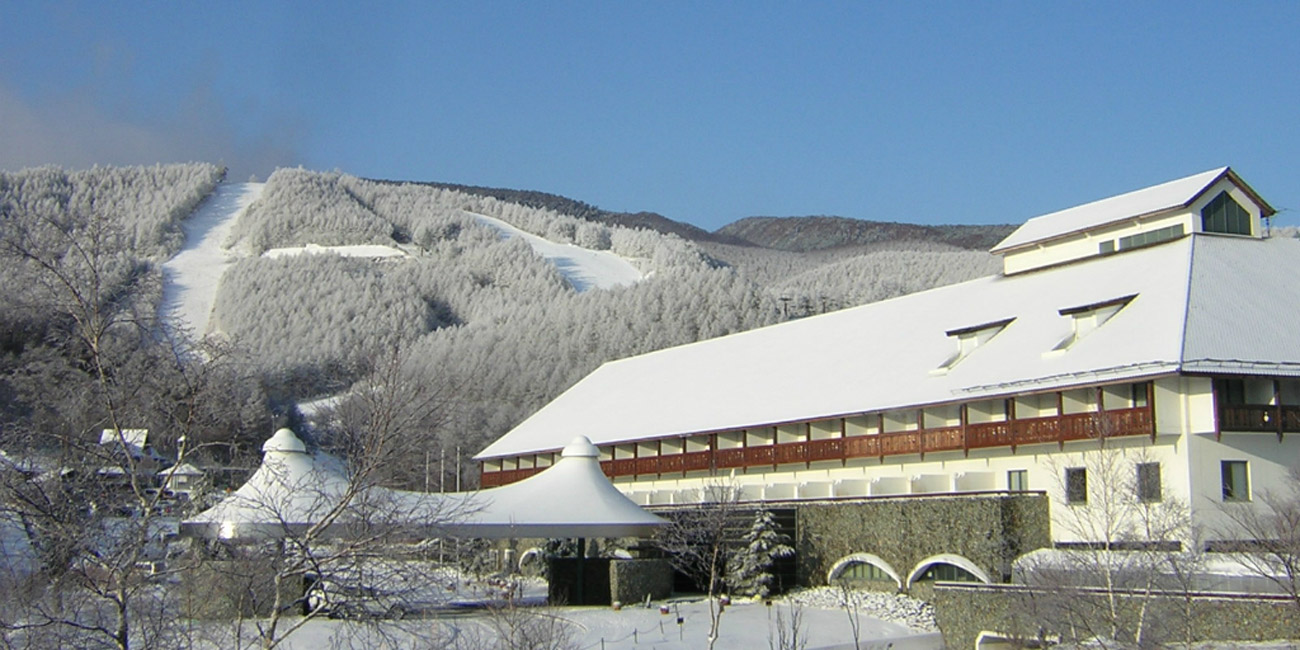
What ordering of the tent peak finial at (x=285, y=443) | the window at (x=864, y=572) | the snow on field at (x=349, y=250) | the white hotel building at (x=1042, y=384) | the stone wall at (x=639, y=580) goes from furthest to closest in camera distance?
the snow on field at (x=349, y=250) < the stone wall at (x=639, y=580) < the window at (x=864, y=572) < the tent peak finial at (x=285, y=443) < the white hotel building at (x=1042, y=384)

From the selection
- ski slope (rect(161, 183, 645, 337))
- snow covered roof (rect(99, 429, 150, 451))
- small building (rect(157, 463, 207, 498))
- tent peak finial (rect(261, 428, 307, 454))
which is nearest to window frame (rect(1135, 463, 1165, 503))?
tent peak finial (rect(261, 428, 307, 454))

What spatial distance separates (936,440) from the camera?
1451 inches

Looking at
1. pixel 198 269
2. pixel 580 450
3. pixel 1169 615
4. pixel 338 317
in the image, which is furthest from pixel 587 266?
pixel 1169 615

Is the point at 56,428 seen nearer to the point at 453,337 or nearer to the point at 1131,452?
the point at 1131,452

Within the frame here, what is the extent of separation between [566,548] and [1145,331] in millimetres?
21670

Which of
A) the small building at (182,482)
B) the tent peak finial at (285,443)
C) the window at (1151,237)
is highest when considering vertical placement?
the window at (1151,237)

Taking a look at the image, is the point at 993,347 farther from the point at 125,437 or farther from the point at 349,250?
the point at 349,250

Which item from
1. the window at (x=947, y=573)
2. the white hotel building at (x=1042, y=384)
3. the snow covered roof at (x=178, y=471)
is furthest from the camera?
the window at (x=947, y=573)

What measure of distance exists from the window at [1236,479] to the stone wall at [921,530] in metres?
4.37

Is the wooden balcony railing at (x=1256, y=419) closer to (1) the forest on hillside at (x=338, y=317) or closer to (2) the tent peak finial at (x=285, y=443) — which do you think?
(1) the forest on hillside at (x=338, y=317)

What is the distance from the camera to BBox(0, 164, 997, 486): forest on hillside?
467 inches

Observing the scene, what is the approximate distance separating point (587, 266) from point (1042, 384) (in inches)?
5932

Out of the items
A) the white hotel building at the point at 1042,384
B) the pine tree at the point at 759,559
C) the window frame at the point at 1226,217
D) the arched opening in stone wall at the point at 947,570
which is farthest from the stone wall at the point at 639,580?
the window frame at the point at 1226,217

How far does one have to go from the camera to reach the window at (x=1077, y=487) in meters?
32.2
